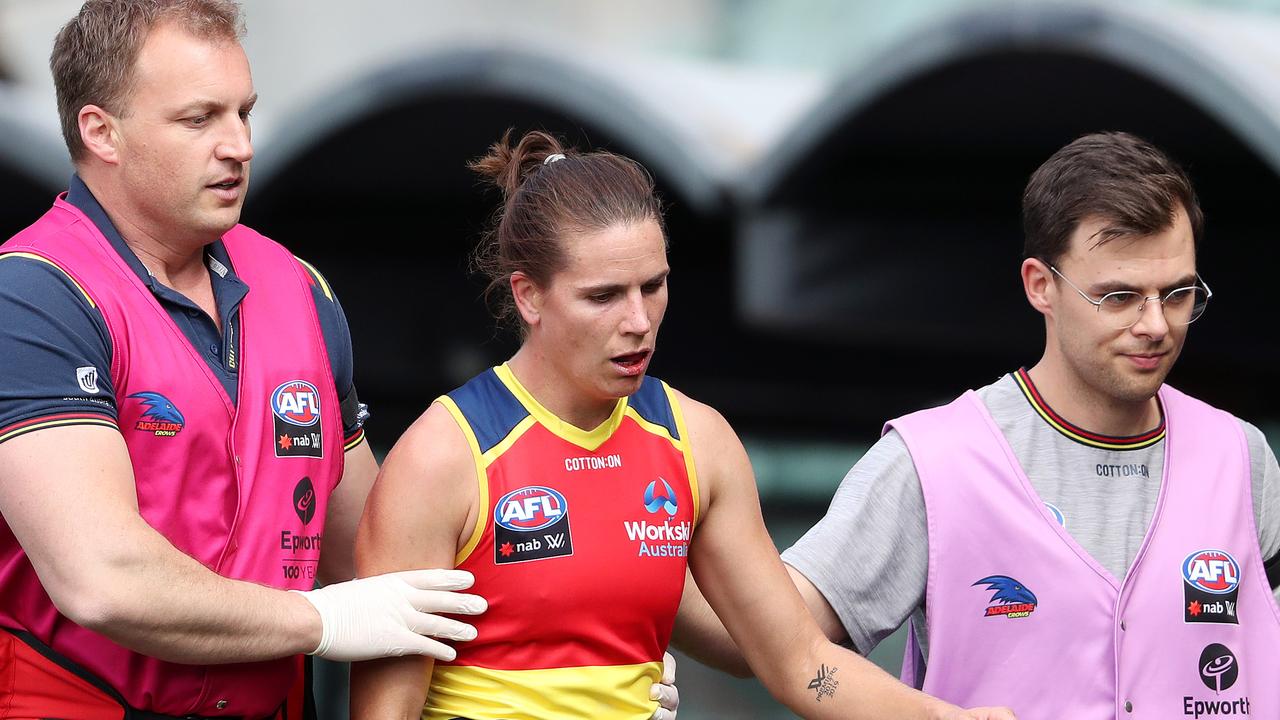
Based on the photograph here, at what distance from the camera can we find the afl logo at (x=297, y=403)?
9.94ft

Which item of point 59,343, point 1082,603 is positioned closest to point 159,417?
point 59,343

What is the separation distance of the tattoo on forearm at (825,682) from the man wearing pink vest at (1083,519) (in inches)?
5.3

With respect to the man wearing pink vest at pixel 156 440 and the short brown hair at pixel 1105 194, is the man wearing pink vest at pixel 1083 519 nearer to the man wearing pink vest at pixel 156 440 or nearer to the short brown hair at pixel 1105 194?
the short brown hair at pixel 1105 194

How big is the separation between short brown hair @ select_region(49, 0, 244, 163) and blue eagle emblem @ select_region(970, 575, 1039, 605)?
174 cm

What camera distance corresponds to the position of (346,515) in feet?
11.1

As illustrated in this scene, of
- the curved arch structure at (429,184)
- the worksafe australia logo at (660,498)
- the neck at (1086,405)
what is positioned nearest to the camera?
the worksafe australia logo at (660,498)

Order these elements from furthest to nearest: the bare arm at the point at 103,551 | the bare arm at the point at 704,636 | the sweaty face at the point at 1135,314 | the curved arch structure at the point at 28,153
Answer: the curved arch structure at the point at 28,153, the bare arm at the point at 704,636, the sweaty face at the point at 1135,314, the bare arm at the point at 103,551

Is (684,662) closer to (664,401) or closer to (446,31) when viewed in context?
(446,31)

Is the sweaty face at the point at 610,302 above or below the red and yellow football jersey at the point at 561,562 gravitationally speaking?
above

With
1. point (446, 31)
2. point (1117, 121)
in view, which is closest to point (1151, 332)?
point (1117, 121)

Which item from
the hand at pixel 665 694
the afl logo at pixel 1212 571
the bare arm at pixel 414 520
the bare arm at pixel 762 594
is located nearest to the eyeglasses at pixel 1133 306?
the afl logo at pixel 1212 571

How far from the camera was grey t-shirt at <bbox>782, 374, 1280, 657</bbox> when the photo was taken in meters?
3.30

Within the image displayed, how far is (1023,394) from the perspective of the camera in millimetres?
3422

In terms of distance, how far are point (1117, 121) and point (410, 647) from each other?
566 cm
